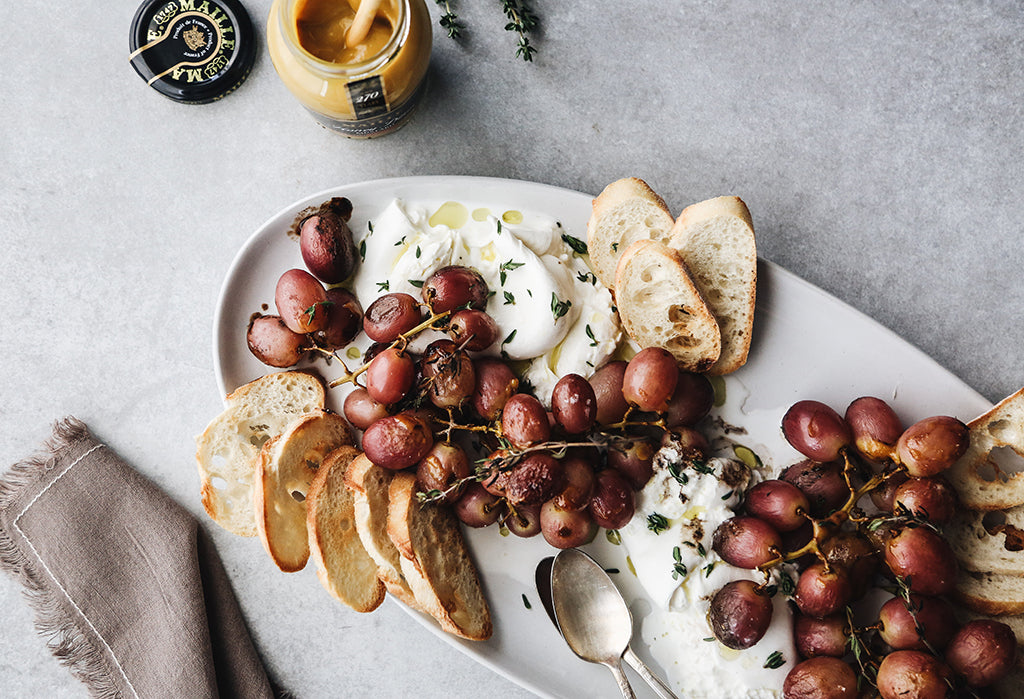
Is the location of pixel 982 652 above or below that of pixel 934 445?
below

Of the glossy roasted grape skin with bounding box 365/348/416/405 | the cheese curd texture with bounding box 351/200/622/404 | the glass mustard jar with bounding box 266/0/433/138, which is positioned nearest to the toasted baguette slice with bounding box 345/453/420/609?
the glossy roasted grape skin with bounding box 365/348/416/405

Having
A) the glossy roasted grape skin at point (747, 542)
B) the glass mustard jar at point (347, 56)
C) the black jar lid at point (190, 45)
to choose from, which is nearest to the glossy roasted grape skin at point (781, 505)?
the glossy roasted grape skin at point (747, 542)

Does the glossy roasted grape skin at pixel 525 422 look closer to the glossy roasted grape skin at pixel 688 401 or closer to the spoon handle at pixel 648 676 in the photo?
the glossy roasted grape skin at pixel 688 401

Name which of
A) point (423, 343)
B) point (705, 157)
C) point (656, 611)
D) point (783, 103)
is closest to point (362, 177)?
point (423, 343)

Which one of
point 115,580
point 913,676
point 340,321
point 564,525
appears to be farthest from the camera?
point 115,580

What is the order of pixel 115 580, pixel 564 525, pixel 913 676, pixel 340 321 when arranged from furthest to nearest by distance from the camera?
pixel 115 580 → pixel 340 321 → pixel 564 525 → pixel 913 676

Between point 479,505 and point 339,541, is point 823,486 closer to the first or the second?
point 479,505

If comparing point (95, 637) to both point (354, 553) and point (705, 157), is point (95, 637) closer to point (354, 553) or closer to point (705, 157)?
point (354, 553)

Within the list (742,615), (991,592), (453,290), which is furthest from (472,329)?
(991,592)
